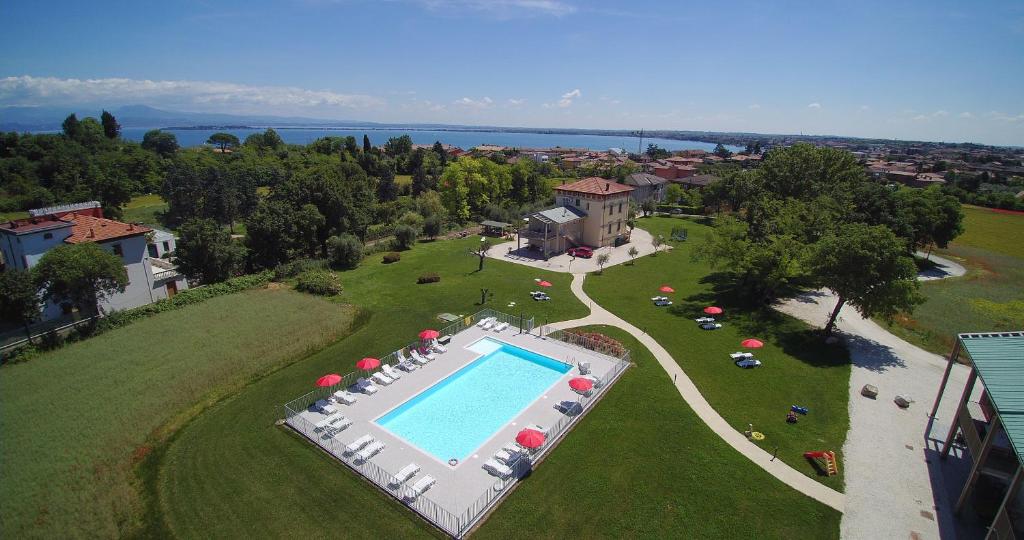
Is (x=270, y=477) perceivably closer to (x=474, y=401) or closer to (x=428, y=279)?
(x=474, y=401)

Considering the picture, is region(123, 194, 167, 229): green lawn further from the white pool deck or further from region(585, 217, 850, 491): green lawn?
region(585, 217, 850, 491): green lawn

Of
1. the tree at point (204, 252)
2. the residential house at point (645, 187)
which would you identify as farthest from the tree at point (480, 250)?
the residential house at point (645, 187)

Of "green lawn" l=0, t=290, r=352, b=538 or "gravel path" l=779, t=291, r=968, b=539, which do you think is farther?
"green lawn" l=0, t=290, r=352, b=538

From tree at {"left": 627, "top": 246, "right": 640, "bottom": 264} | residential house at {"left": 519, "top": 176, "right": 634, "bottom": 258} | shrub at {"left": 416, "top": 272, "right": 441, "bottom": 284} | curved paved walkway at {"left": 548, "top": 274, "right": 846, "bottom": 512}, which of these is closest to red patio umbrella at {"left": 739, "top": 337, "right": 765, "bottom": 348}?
curved paved walkway at {"left": 548, "top": 274, "right": 846, "bottom": 512}

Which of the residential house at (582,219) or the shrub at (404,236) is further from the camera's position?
the shrub at (404,236)

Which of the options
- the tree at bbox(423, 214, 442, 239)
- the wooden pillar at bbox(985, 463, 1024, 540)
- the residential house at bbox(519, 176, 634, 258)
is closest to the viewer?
the wooden pillar at bbox(985, 463, 1024, 540)

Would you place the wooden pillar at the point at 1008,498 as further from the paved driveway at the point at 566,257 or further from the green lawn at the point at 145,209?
the green lawn at the point at 145,209

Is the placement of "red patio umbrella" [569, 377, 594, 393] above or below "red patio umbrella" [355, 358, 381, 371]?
above

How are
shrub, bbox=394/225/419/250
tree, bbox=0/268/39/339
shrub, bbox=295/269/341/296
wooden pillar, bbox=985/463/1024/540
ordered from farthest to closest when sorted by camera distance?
shrub, bbox=394/225/419/250 → shrub, bbox=295/269/341/296 → tree, bbox=0/268/39/339 → wooden pillar, bbox=985/463/1024/540
